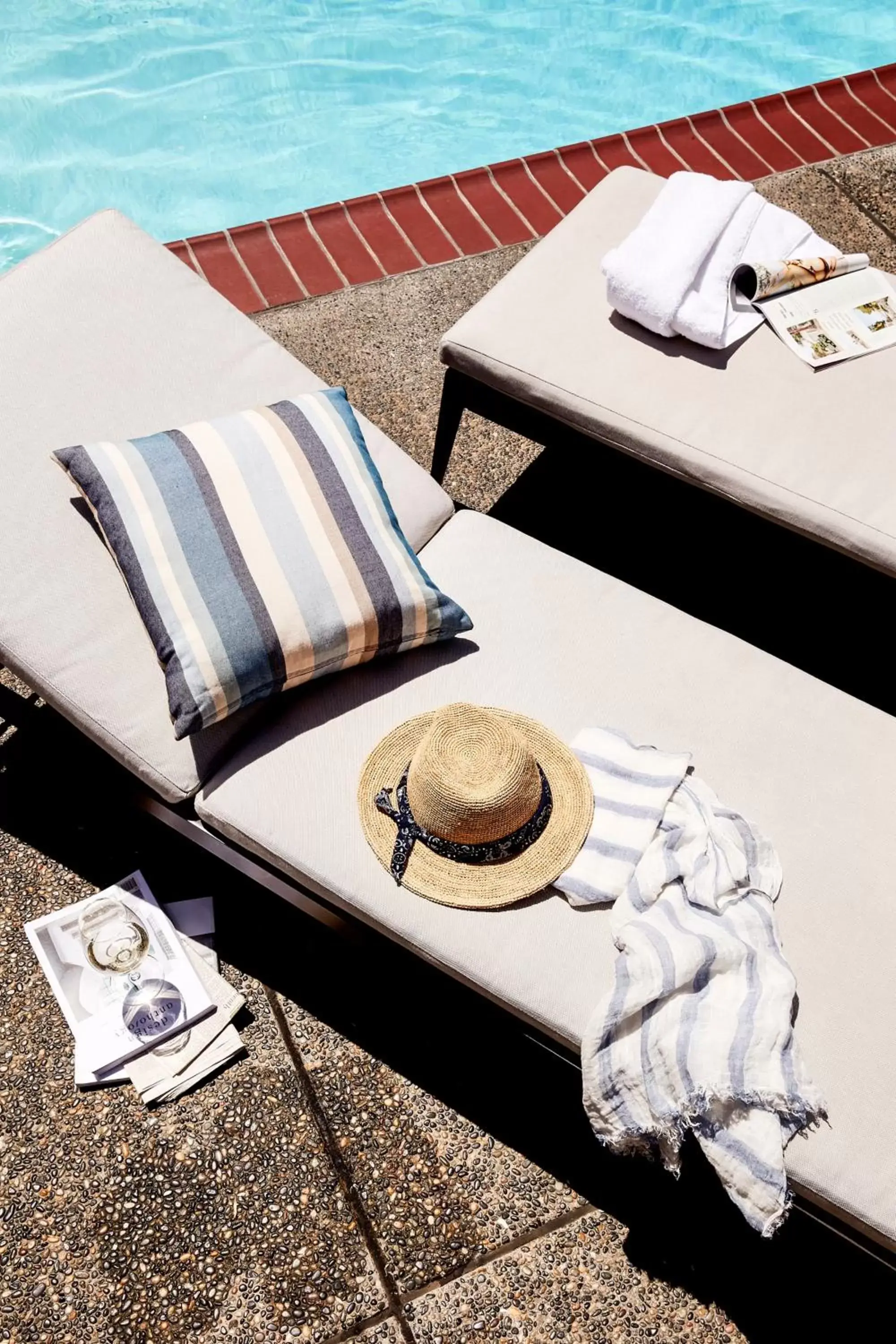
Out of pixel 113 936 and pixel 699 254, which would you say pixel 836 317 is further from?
pixel 113 936

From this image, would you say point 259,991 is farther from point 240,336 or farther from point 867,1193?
point 240,336

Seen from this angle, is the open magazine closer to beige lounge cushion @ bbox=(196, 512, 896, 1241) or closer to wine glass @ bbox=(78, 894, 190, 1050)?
beige lounge cushion @ bbox=(196, 512, 896, 1241)

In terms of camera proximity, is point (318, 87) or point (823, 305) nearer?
point (823, 305)

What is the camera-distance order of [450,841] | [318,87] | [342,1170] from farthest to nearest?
1. [318,87]
2. [342,1170]
3. [450,841]

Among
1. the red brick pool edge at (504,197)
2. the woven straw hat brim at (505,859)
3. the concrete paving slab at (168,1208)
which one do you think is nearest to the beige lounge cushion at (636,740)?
the woven straw hat brim at (505,859)

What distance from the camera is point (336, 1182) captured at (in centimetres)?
213

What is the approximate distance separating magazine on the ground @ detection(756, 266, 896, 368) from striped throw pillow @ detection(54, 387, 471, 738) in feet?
4.09

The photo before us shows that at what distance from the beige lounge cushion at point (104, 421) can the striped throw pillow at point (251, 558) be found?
9cm

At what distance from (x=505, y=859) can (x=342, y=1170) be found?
78cm

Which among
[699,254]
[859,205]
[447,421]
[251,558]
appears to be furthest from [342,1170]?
[859,205]

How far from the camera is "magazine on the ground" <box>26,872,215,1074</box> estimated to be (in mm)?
2195

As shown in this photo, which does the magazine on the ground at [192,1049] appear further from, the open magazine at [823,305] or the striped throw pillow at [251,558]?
the open magazine at [823,305]

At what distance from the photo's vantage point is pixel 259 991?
233 cm

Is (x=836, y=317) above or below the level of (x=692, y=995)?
above
